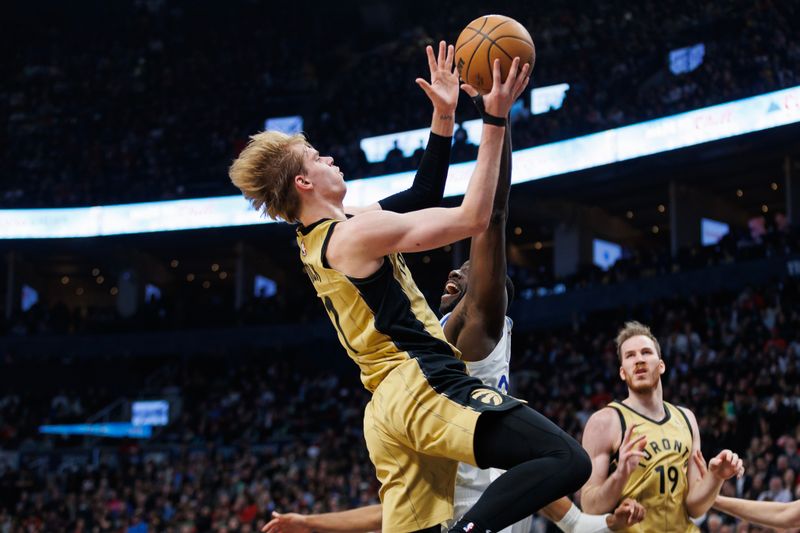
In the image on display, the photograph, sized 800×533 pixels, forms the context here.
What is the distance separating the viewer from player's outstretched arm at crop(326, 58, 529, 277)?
150 inches

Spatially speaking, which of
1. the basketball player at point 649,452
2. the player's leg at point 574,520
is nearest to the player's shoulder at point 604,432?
the basketball player at point 649,452

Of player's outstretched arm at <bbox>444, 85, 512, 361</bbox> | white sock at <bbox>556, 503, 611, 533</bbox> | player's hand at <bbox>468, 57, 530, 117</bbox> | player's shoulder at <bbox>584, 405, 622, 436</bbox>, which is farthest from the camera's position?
player's shoulder at <bbox>584, 405, 622, 436</bbox>

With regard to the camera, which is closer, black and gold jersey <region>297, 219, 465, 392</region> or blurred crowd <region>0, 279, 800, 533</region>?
black and gold jersey <region>297, 219, 465, 392</region>

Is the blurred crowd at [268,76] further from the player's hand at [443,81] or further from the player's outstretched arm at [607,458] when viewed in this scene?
the player's hand at [443,81]

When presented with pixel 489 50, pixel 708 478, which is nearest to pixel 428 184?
pixel 489 50

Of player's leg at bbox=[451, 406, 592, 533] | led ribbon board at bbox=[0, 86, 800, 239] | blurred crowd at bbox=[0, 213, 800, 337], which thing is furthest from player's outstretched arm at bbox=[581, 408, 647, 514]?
blurred crowd at bbox=[0, 213, 800, 337]

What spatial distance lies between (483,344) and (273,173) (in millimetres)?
1275

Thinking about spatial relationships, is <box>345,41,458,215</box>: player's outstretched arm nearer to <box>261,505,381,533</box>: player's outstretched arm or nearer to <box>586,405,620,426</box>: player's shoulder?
<box>261,505,381,533</box>: player's outstretched arm

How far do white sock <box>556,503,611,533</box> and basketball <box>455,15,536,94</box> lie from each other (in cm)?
223

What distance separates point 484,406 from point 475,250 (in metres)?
0.96

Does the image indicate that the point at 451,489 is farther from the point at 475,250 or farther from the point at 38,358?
the point at 38,358

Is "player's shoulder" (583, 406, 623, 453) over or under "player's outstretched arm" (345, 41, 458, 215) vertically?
under

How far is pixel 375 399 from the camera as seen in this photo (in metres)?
4.08

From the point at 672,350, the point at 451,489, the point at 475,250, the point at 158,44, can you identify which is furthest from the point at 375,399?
the point at 158,44
